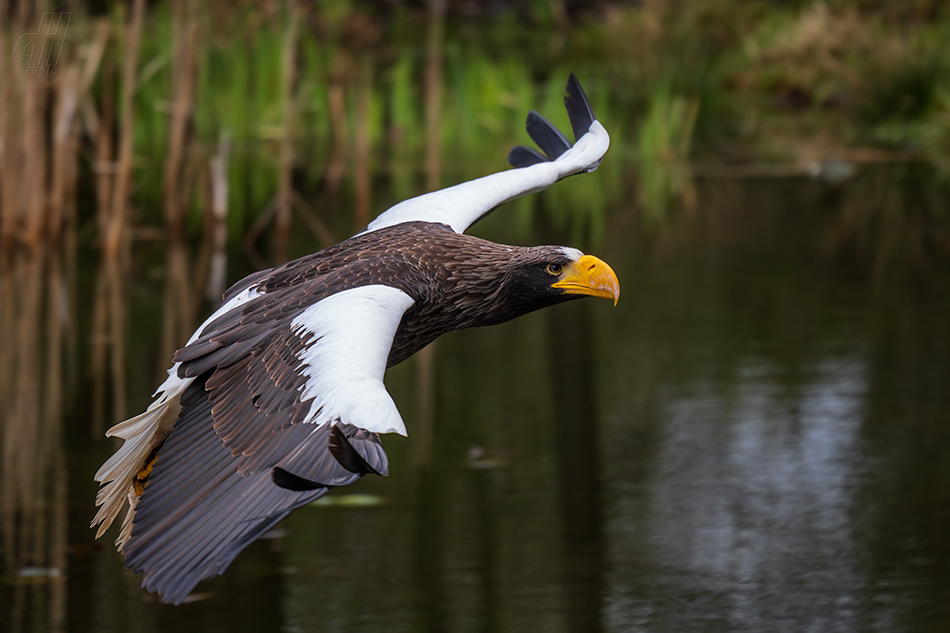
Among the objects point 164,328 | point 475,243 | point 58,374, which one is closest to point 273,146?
point 164,328

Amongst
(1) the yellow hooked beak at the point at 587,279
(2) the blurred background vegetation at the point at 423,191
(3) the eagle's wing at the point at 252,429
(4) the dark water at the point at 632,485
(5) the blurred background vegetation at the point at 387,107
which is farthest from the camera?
(5) the blurred background vegetation at the point at 387,107

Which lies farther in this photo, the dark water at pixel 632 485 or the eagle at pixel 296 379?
the dark water at pixel 632 485

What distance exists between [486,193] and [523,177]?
220 mm

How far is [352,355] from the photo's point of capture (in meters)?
3.76

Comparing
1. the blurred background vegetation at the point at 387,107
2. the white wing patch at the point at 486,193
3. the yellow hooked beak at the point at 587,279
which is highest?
the blurred background vegetation at the point at 387,107

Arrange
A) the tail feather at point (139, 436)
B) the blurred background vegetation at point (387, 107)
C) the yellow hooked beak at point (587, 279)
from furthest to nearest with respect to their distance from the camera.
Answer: the blurred background vegetation at point (387, 107)
the yellow hooked beak at point (587, 279)
the tail feather at point (139, 436)

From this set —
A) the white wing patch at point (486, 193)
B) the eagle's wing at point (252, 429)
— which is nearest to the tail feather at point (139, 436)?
the eagle's wing at point (252, 429)

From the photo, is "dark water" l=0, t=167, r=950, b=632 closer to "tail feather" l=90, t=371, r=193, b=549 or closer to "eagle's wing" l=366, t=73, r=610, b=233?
"tail feather" l=90, t=371, r=193, b=549

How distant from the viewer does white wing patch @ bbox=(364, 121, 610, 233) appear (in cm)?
550

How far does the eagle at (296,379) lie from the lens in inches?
137

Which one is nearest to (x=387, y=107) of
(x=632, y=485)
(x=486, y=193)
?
(x=632, y=485)

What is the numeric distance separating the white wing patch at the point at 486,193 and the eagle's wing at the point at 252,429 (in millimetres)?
1174

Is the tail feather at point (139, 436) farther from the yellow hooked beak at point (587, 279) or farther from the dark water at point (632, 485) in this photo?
the dark water at point (632, 485)

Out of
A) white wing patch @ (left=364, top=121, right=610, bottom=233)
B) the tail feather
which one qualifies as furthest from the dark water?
white wing patch @ (left=364, top=121, right=610, bottom=233)
